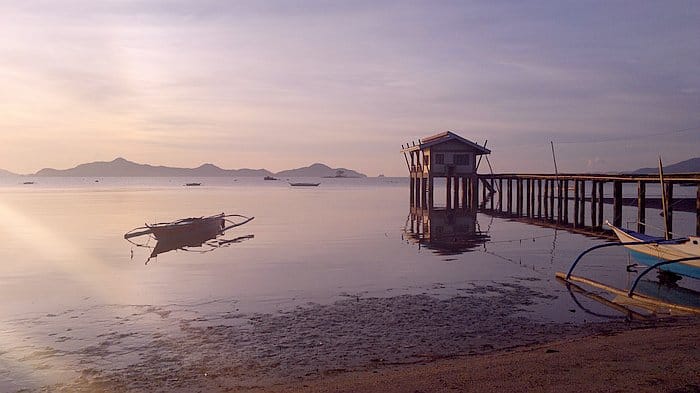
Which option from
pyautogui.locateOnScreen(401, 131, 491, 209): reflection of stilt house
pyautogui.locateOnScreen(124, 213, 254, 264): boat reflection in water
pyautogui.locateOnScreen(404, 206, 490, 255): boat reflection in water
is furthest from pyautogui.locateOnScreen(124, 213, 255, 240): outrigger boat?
pyautogui.locateOnScreen(401, 131, 491, 209): reflection of stilt house

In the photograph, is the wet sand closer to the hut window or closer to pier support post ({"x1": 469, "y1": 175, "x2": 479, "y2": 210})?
the hut window

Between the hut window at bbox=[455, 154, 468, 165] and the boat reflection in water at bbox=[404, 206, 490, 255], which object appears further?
the hut window at bbox=[455, 154, 468, 165]

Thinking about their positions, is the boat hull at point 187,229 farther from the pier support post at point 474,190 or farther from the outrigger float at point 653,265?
the pier support post at point 474,190

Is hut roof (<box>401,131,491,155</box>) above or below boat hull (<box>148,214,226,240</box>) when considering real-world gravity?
above

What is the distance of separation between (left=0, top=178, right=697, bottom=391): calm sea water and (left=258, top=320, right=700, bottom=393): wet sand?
3.84ft

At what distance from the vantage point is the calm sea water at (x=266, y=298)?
33.5 ft

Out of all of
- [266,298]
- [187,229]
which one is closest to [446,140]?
[187,229]

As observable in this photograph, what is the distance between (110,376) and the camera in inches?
358

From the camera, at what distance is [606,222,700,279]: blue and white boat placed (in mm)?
15781

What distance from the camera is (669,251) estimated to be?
16766 millimetres

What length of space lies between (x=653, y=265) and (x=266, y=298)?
10898 mm

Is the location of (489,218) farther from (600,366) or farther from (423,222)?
(600,366)

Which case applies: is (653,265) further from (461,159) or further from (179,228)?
(461,159)

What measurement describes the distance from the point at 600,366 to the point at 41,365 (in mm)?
9054
